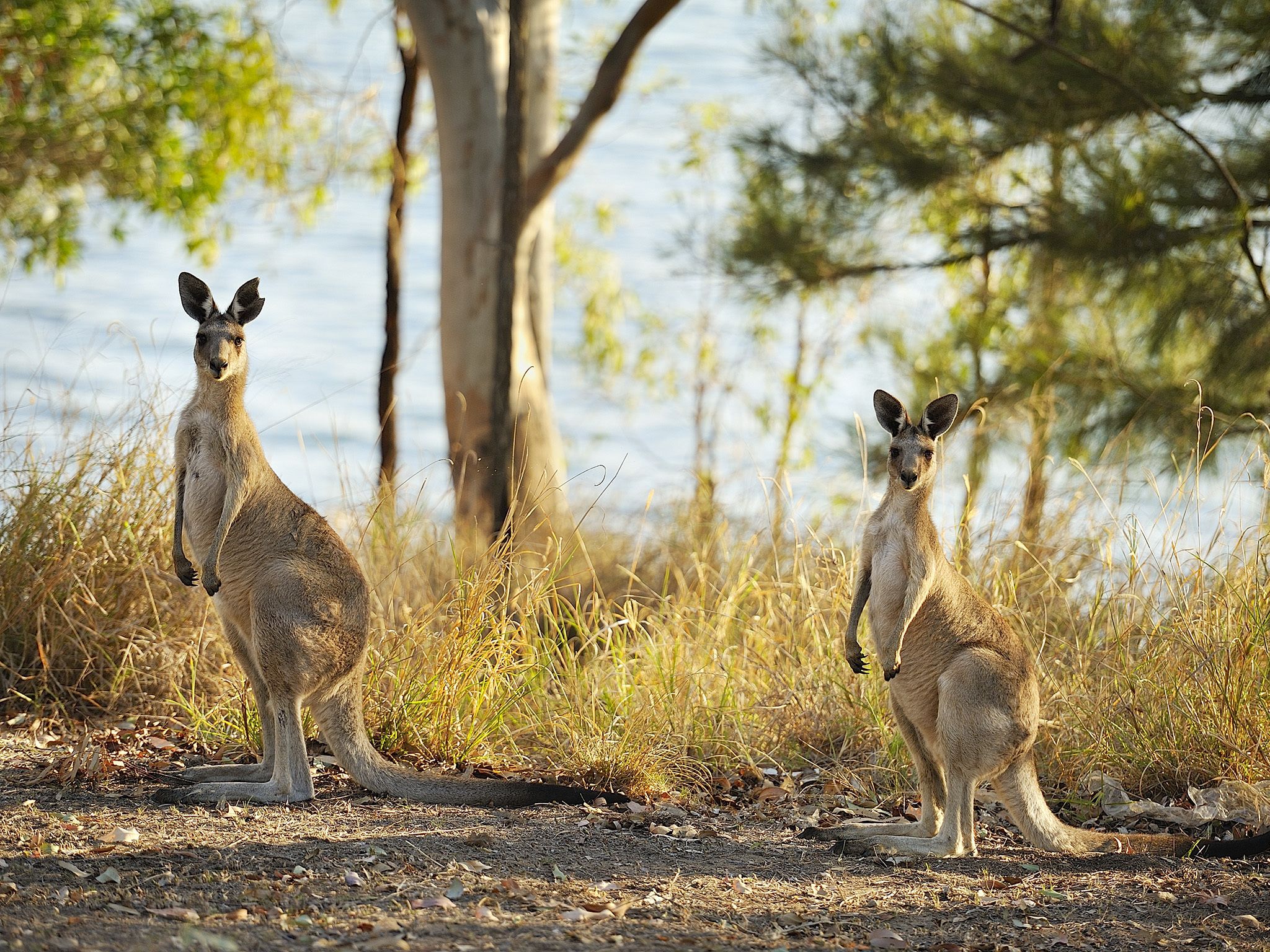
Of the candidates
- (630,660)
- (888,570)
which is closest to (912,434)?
(888,570)

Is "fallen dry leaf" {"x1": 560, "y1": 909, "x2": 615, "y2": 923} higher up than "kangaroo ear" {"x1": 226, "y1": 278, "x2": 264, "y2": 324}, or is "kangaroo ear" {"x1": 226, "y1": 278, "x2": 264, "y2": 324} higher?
"kangaroo ear" {"x1": 226, "y1": 278, "x2": 264, "y2": 324}

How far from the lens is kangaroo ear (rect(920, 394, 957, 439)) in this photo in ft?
14.1

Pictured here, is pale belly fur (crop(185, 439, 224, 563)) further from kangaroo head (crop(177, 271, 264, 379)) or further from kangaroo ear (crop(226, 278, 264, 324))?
kangaroo ear (crop(226, 278, 264, 324))

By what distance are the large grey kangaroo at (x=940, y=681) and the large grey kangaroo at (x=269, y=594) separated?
1171 mm

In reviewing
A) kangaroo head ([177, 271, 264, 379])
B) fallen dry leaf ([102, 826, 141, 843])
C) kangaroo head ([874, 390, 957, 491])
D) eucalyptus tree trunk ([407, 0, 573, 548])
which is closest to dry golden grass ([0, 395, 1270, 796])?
fallen dry leaf ([102, 826, 141, 843])

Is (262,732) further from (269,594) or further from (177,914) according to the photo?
(177,914)

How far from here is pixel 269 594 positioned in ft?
14.2

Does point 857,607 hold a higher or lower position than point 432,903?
higher

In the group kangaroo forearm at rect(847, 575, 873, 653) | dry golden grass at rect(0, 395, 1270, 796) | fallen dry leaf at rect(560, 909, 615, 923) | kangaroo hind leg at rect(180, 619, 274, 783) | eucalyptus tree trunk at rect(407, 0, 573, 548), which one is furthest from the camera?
eucalyptus tree trunk at rect(407, 0, 573, 548)

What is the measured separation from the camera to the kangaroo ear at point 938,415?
A: 4.31m

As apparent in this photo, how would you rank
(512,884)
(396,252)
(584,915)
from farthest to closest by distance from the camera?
(396,252)
(512,884)
(584,915)

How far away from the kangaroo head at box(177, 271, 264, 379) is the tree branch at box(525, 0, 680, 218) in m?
4.19

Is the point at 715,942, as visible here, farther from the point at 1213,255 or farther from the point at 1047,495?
the point at 1213,255

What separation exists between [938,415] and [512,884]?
1996 millimetres
